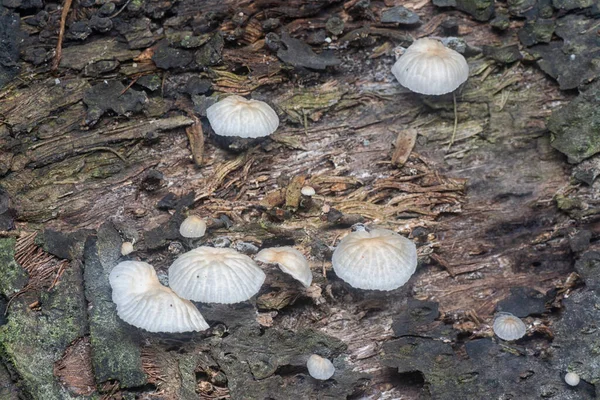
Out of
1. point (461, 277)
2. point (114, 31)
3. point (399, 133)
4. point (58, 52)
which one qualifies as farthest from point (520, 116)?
point (58, 52)

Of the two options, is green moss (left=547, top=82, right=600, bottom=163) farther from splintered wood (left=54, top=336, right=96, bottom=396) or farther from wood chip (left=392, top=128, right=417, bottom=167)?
splintered wood (left=54, top=336, right=96, bottom=396)

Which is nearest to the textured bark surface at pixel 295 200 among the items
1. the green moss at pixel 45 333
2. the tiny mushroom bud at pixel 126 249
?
the green moss at pixel 45 333

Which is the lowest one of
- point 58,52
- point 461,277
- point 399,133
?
point 461,277

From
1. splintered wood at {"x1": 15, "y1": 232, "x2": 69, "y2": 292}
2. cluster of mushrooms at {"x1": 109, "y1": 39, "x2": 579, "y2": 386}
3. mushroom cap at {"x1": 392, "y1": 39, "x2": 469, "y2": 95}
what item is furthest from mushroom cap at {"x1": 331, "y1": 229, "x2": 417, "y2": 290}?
splintered wood at {"x1": 15, "y1": 232, "x2": 69, "y2": 292}

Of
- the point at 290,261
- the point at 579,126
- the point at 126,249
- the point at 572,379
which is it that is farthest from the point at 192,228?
the point at 579,126

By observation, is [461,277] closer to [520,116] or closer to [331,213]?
[331,213]
